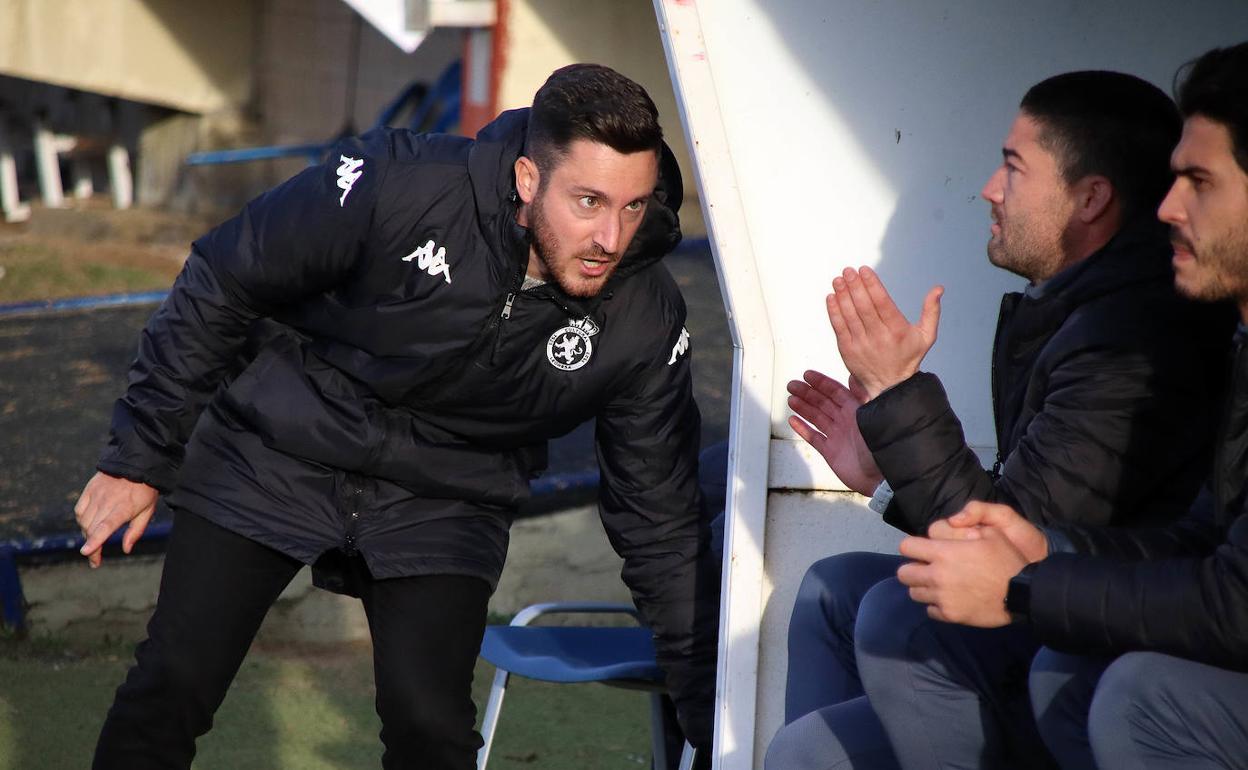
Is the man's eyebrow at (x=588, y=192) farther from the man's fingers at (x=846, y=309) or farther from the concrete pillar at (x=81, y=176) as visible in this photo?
the concrete pillar at (x=81, y=176)

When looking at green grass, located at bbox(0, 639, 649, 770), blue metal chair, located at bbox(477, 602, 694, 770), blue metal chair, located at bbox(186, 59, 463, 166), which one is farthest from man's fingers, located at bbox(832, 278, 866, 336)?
blue metal chair, located at bbox(186, 59, 463, 166)

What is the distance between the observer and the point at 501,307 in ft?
10.0

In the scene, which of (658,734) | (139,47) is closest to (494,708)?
(658,734)

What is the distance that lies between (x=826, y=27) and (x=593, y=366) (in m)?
0.88

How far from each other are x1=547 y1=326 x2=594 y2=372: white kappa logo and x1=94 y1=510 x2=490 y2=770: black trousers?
19.2 inches

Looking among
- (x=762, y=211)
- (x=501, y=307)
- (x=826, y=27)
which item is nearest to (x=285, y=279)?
(x=501, y=307)

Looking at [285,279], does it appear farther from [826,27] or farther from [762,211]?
[826,27]

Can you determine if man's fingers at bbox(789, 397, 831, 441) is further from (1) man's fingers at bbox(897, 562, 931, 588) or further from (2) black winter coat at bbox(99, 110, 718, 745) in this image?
(1) man's fingers at bbox(897, 562, 931, 588)

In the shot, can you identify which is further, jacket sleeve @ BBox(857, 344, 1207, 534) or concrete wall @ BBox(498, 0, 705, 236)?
concrete wall @ BBox(498, 0, 705, 236)

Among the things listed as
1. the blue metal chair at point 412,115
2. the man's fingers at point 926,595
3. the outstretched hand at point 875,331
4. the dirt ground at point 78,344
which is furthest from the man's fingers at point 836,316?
the blue metal chair at point 412,115

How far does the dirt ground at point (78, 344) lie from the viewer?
515 cm

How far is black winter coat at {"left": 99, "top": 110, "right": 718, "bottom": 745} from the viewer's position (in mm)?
3033

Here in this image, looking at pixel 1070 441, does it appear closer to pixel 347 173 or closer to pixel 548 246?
pixel 548 246

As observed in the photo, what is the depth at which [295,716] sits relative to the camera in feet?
13.8
